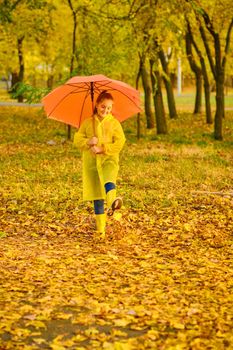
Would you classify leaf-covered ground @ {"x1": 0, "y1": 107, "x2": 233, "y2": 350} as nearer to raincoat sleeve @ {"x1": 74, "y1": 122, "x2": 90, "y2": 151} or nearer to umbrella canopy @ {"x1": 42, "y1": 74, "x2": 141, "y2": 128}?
raincoat sleeve @ {"x1": 74, "y1": 122, "x2": 90, "y2": 151}

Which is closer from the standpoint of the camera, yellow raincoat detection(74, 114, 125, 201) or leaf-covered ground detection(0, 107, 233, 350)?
leaf-covered ground detection(0, 107, 233, 350)

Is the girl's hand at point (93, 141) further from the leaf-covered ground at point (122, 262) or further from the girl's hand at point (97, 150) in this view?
the leaf-covered ground at point (122, 262)

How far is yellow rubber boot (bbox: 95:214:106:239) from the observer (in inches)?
393

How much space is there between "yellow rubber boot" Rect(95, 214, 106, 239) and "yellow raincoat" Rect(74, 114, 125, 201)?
1.05 ft

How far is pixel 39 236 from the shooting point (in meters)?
10.3

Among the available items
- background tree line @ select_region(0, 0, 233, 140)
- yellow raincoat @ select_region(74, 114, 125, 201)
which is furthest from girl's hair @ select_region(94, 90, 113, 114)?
background tree line @ select_region(0, 0, 233, 140)

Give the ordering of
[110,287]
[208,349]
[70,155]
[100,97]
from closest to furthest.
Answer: [208,349], [110,287], [100,97], [70,155]

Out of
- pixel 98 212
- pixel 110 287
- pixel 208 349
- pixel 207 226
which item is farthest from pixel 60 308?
pixel 207 226

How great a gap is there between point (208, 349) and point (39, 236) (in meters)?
4.83

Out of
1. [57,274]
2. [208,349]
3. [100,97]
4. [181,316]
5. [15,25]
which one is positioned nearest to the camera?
[208,349]

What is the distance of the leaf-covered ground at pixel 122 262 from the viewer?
619 cm

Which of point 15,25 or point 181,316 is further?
point 15,25

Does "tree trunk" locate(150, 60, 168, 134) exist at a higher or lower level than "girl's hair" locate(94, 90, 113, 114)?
lower

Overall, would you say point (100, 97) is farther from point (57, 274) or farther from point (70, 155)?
point (70, 155)
